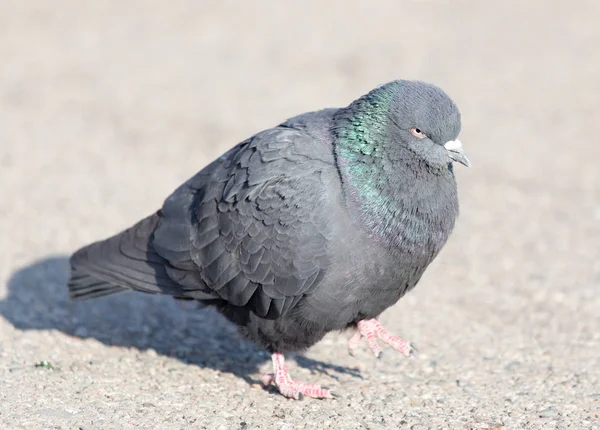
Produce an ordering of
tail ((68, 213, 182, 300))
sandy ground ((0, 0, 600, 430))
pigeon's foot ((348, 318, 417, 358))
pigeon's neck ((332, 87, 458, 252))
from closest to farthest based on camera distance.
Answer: pigeon's neck ((332, 87, 458, 252)), sandy ground ((0, 0, 600, 430)), pigeon's foot ((348, 318, 417, 358)), tail ((68, 213, 182, 300))

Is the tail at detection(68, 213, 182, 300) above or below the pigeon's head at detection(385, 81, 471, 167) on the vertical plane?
below

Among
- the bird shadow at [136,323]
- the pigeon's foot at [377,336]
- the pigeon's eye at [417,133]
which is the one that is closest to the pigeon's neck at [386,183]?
the pigeon's eye at [417,133]

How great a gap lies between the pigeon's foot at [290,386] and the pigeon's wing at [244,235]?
0.50 meters

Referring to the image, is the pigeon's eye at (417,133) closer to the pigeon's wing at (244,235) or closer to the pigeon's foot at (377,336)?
the pigeon's wing at (244,235)

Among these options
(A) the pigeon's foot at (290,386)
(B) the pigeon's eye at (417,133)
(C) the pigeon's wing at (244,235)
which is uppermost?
(B) the pigeon's eye at (417,133)

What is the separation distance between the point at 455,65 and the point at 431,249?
870cm

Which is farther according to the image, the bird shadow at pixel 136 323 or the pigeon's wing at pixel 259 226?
the bird shadow at pixel 136 323

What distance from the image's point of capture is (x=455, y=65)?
13852 millimetres

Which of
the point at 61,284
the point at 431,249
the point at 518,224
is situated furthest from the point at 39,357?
the point at 518,224

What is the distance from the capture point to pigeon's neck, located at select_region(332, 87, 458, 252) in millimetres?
5512

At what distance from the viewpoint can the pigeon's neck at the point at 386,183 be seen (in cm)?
551

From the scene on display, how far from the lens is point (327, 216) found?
18.0 ft

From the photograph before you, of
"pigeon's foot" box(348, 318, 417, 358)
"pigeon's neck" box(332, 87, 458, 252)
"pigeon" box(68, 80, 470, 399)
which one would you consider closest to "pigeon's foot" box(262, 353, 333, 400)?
"pigeon" box(68, 80, 470, 399)

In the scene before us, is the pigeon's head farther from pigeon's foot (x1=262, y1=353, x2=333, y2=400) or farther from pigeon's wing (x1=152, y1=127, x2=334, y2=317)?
pigeon's foot (x1=262, y1=353, x2=333, y2=400)
